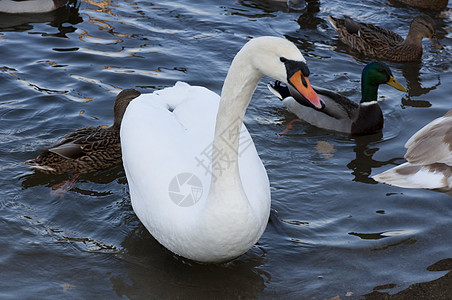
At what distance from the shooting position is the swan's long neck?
4.09 metres

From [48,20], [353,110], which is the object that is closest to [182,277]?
[353,110]

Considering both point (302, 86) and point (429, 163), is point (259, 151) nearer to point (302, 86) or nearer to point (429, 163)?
point (429, 163)

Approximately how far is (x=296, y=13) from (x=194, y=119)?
6.67 meters

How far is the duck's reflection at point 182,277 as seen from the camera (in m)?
4.88

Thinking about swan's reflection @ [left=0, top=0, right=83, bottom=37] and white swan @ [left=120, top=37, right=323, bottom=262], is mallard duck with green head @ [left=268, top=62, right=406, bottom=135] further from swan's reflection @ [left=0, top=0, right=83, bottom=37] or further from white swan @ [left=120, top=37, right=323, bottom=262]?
swan's reflection @ [left=0, top=0, right=83, bottom=37]

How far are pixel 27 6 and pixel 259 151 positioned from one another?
19.7ft

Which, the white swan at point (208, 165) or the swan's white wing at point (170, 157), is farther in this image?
the swan's white wing at point (170, 157)

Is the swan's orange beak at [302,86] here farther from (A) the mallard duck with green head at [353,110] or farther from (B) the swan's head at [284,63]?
(A) the mallard duck with green head at [353,110]

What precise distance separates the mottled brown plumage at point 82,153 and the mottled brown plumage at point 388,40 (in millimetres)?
4612

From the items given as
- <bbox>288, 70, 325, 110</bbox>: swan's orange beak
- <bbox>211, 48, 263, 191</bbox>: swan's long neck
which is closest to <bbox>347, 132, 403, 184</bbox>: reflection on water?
<bbox>211, 48, 263, 191</bbox>: swan's long neck

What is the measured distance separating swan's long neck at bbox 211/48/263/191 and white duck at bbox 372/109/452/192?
1.57m

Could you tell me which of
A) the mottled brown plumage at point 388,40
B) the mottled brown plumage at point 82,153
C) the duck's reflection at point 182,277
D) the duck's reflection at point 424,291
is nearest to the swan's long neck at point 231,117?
the duck's reflection at point 182,277

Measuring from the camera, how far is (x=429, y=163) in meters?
5.20

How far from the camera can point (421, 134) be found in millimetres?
5500
